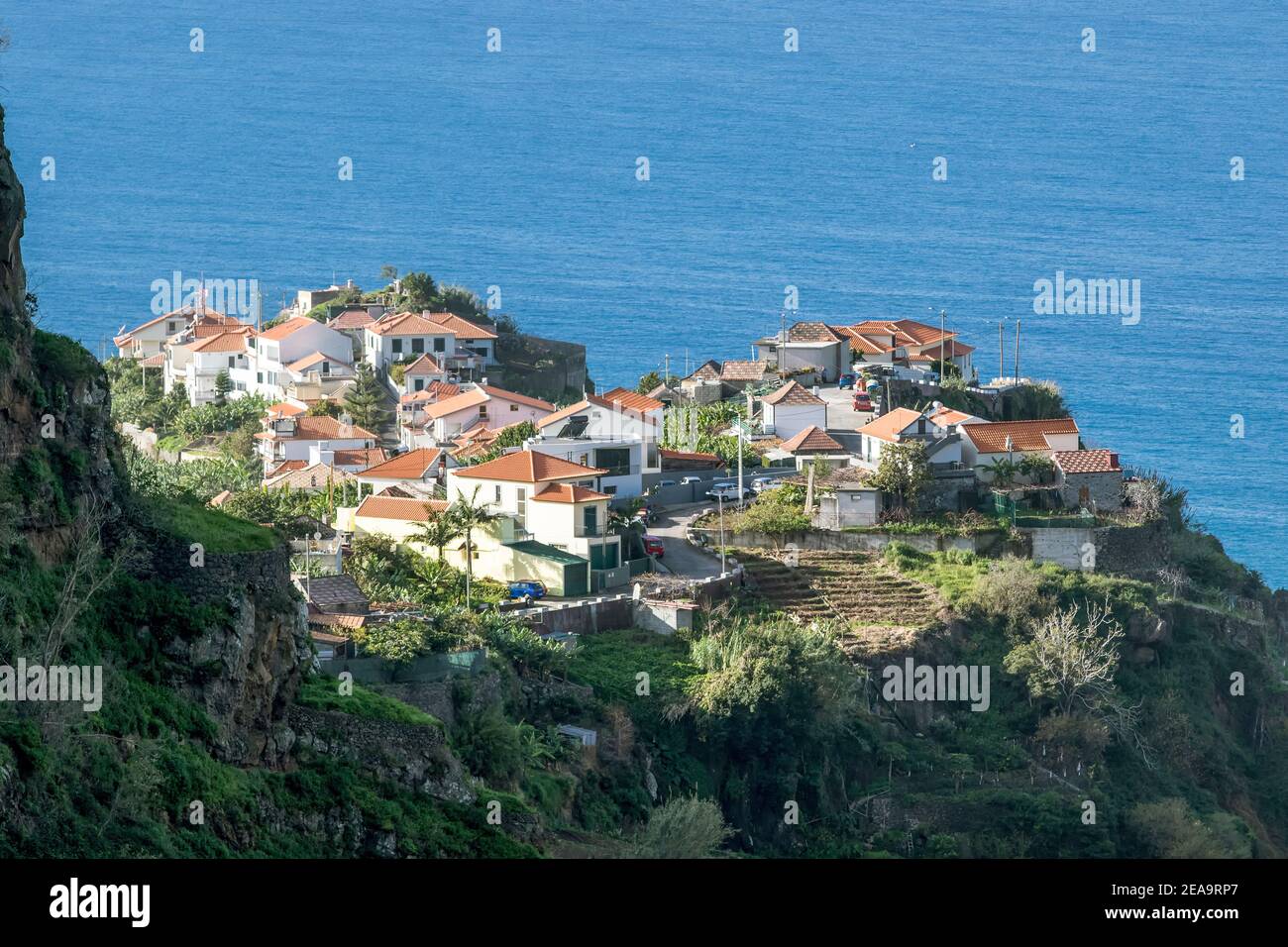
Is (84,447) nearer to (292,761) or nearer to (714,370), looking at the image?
(292,761)

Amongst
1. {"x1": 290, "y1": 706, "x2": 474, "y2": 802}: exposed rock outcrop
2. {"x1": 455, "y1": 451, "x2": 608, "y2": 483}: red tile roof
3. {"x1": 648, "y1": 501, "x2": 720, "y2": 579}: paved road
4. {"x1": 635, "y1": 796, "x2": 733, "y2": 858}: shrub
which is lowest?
{"x1": 635, "y1": 796, "x2": 733, "y2": 858}: shrub

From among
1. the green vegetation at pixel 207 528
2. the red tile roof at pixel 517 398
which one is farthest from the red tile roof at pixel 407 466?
the green vegetation at pixel 207 528

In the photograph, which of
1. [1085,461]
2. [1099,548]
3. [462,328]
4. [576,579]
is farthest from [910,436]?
[462,328]

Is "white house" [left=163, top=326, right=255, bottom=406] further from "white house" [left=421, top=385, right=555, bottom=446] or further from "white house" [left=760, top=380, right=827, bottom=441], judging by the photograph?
"white house" [left=760, top=380, right=827, bottom=441]

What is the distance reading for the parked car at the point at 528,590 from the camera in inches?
2371

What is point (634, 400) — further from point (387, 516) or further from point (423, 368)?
point (387, 516)

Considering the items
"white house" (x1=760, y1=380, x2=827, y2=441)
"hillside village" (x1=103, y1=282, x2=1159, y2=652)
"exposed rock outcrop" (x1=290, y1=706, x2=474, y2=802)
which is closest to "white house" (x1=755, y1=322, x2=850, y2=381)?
"hillside village" (x1=103, y1=282, x2=1159, y2=652)

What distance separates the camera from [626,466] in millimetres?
70188

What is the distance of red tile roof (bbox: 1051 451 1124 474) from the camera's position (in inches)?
2729

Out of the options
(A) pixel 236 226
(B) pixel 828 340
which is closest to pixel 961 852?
(B) pixel 828 340

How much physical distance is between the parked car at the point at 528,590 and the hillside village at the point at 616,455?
0.21ft

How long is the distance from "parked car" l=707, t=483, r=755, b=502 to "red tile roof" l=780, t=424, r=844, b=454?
92.5 inches

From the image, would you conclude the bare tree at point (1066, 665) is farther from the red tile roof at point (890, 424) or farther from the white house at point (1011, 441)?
the red tile roof at point (890, 424)

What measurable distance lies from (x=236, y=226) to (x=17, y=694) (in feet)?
524
